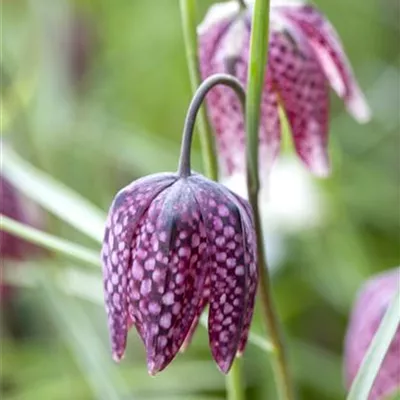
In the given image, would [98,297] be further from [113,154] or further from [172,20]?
[172,20]

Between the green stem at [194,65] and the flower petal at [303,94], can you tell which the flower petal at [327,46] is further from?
the green stem at [194,65]

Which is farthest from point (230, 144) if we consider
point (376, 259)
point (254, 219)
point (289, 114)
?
point (376, 259)

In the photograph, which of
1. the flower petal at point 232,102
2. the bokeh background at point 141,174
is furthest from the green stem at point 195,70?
the bokeh background at point 141,174

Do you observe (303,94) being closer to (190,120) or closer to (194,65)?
(194,65)

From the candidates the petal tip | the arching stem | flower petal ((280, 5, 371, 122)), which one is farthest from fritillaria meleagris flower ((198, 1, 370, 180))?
the petal tip

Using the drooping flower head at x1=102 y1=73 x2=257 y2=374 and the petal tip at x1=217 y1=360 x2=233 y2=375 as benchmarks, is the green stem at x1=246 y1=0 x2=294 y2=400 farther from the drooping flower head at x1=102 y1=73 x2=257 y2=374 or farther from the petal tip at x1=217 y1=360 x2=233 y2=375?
the petal tip at x1=217 y1=360 x2=233 y2=375
